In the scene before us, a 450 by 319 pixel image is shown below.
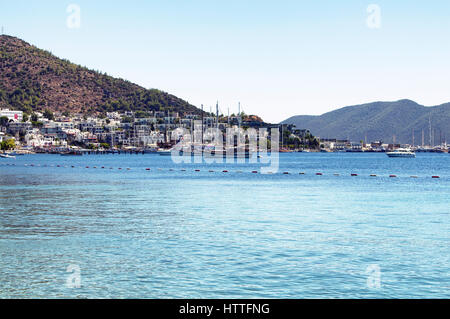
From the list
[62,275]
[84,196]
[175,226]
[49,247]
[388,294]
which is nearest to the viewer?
[388,294]

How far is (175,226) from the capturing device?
2825cm

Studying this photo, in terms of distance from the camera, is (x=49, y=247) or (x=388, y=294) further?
(x=49, y=247)

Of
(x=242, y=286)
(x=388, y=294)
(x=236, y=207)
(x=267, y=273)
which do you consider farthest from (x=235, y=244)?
(x=236, y=207)

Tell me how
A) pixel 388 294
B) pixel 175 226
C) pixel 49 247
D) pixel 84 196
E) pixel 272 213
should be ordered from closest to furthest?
1. pixel 388 294
2. pixel 49 247
3. pixel 175 226
4. pixel 272 213
5. pixel 84 196

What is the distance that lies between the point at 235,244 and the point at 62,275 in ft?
25.0

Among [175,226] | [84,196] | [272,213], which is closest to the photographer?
[175,226]

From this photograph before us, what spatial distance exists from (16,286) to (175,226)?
1250cm
